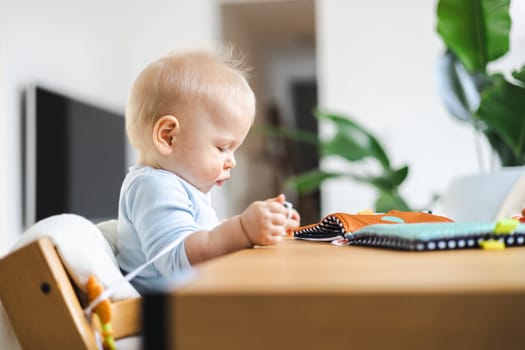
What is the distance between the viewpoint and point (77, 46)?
315cm

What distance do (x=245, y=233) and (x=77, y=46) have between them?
2788 mm

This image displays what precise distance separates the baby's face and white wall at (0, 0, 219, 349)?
0.65 m

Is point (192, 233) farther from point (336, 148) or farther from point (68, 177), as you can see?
point (68, 177)

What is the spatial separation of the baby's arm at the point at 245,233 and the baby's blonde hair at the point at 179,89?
8.2 inches

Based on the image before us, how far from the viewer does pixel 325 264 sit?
400 mm

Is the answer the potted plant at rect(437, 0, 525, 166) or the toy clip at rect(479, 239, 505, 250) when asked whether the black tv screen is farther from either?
the toy clip at rect(479, 239, 505, 250)

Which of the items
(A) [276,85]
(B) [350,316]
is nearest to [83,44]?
(B) [350,316]

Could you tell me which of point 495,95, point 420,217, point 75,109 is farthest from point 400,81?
point 420,217

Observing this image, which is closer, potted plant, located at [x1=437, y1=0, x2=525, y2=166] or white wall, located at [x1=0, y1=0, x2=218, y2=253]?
potted plant, located at [x1=437, y1=0, x2=525, y2=166]

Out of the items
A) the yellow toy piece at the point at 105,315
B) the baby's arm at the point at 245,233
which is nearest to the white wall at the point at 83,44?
the baby's arm at the point at 245,233

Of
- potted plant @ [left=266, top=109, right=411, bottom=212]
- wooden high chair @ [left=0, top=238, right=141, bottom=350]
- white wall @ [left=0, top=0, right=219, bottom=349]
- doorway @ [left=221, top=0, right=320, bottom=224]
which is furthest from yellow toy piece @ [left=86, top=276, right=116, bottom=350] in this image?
doorway @ [left=221, top=0, right=320, bottom=224]

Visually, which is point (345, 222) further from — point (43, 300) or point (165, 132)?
point (43, 300)

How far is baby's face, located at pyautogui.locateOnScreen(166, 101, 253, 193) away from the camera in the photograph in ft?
2.61

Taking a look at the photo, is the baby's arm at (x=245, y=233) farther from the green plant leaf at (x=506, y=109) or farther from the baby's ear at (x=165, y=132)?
the green plant leaf at (x=506, y=109)
